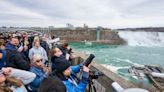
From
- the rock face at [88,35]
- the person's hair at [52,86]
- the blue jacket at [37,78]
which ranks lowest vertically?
the rock face at [88,35]

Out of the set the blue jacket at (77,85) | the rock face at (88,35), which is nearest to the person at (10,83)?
the blue jacket at (77,85)

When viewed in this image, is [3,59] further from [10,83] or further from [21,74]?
[10,83]

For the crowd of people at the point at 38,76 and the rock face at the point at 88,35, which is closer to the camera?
the crowd of people at the point at 38,76

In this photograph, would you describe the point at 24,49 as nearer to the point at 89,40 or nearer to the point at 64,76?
the point at 64,76

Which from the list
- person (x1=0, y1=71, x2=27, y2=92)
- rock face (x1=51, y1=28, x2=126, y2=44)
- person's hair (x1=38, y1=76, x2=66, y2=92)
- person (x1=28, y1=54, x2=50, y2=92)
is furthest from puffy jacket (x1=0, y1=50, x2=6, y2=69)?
rock face (x1=51, y1=28, x2=126, y2=44)

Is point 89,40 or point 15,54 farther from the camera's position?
point 89,40

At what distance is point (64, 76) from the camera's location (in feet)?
15.0

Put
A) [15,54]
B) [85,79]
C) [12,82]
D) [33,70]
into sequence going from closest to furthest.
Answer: [12,82]
[85,79]
[33,70]
[15,54]

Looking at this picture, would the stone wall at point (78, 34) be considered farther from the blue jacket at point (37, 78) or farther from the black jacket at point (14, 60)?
the blue jacket at point (37, 78)

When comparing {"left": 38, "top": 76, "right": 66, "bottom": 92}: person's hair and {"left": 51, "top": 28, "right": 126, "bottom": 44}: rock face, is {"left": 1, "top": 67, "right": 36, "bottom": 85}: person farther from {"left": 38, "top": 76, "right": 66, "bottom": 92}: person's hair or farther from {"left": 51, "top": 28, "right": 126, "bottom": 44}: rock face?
{"left": 51, "top": 28, "right": 126, "bottom": 44}: rock face

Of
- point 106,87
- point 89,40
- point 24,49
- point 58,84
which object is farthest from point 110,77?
point 89,40

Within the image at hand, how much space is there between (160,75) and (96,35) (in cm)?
15976

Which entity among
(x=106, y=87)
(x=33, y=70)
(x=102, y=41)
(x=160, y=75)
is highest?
(x=160, y=75)

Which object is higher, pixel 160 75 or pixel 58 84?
pixel 160 75
